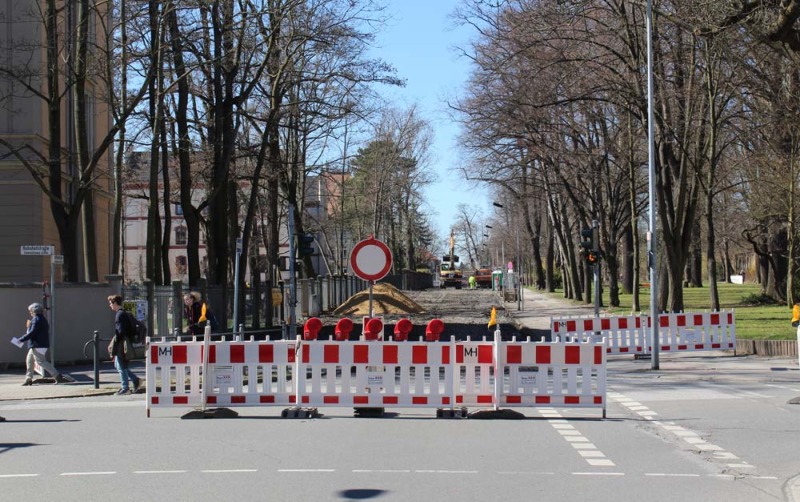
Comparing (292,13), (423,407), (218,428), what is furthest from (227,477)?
(292,13)

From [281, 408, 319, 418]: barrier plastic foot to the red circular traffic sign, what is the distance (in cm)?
234

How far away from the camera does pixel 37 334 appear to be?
17438 mm

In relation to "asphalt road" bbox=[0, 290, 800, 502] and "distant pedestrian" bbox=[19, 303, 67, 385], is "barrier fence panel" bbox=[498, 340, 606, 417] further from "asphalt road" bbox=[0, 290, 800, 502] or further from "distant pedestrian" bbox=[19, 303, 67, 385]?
"distant pedestrian" bbox=[19, 303, 67, 385]

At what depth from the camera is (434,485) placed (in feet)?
26.7

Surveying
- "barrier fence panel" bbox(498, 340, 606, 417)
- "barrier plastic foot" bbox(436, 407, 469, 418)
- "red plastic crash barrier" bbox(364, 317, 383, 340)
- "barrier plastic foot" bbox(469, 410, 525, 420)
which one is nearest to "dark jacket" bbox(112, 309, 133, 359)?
"red plastic crash barrier" bbox(364, 317, 383, 340)

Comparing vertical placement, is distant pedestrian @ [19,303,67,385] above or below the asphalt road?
above

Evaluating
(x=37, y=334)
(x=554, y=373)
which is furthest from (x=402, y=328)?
(x=37, y=334)

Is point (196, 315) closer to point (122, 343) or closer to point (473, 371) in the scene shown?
point (122, 343)

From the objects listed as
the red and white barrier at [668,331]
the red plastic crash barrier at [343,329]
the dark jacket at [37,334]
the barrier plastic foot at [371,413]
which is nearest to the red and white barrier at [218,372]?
the red plastic crash barrier at [343,329]

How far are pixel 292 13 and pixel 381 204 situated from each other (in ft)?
118

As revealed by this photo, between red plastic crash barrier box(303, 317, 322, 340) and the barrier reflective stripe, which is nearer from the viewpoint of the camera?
the barrier reflective stripe

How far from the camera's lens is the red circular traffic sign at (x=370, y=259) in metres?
14.1

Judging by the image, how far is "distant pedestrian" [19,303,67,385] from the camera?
17.4 meters

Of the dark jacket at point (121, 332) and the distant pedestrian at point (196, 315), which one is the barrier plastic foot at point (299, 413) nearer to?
the dark jacket at point (121, 332)
